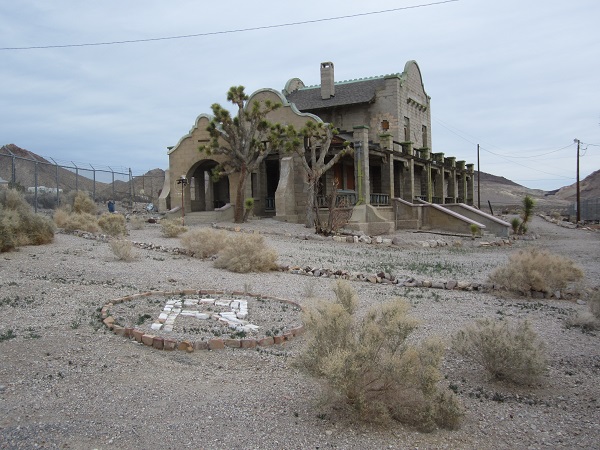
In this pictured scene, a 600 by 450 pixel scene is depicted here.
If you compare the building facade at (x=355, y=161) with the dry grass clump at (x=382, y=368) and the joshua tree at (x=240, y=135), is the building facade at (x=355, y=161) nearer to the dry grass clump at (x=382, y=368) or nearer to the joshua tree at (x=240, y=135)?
the joshua tree at (x=240, y=135)

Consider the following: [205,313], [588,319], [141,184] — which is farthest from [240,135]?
[141,184]

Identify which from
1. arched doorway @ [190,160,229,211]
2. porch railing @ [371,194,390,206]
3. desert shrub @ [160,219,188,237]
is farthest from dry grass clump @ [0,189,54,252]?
porch railing @ [371,194,390,206]

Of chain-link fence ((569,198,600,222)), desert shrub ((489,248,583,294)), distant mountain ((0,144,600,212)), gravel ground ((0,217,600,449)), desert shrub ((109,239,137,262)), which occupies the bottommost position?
gravel ground ((0,217,600,449))

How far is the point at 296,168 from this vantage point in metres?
28.6

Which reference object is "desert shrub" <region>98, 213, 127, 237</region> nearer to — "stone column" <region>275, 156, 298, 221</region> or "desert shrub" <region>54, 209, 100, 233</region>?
"desert shrub" <region>54, 209, 100, 233</region>

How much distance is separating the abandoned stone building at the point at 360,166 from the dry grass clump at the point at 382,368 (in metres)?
20.8

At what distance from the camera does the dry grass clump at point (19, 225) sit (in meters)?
13.4

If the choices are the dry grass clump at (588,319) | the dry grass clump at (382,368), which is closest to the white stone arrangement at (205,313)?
the dry grass clump at (382,368)

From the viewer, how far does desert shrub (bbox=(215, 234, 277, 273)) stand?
13.0 metres

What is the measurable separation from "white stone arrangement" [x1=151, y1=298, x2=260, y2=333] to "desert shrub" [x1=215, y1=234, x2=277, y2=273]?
145 inches

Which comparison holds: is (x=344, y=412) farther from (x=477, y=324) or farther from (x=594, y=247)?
(x=594, y=247)

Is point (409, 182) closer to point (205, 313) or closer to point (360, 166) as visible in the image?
point (360, 166)

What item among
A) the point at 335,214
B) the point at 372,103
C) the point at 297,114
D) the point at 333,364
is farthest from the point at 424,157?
the point at 333,364

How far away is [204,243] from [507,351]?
1097 centimetres
